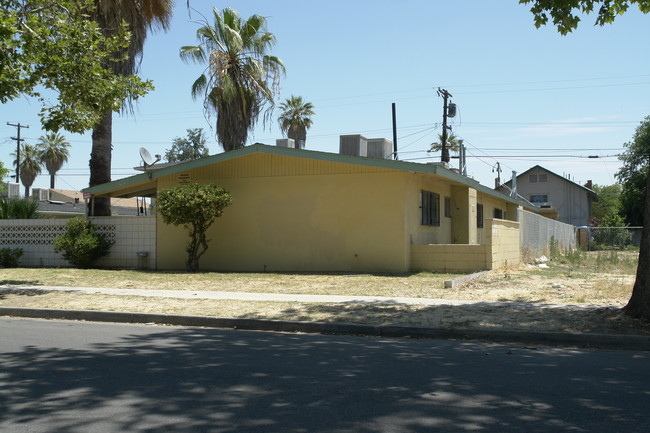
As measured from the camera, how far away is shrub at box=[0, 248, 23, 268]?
1994cm

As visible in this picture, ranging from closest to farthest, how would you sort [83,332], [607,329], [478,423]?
[478,423], [607,329], [83,332]

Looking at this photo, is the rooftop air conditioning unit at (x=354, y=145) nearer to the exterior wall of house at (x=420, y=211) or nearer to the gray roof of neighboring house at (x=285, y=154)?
the exterior wall of house at (x=420, y=211)

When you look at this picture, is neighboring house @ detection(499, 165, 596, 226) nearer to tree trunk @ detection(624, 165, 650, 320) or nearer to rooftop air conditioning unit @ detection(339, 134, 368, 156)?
rooftop air conditioning unit @ detection(339, 134, 368, 156)

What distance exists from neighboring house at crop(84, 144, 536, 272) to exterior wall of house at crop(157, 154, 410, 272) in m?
0.03

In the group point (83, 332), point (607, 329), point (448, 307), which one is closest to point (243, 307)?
point (83, 332)

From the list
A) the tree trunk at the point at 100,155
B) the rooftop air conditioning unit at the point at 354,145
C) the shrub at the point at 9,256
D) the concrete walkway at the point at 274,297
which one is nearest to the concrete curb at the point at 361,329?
the concrete walkway at the point at 274,297

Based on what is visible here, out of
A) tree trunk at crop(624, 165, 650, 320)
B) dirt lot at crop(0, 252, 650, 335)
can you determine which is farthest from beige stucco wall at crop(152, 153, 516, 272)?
tree trunk at crop(624, 165, 650, 320)

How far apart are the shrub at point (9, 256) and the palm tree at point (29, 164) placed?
41.5 metres

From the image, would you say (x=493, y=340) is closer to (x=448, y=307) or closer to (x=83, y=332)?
(x=448, y=307)

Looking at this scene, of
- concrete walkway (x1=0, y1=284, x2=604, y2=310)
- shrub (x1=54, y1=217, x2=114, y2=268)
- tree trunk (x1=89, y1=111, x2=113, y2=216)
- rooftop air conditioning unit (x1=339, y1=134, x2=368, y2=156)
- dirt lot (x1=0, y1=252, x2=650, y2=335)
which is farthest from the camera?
tree trunk (x1=89, y1=111, x2=113, y2=216)

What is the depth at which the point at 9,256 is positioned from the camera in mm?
20000

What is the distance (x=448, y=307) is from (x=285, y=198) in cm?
882

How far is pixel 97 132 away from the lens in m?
20.5

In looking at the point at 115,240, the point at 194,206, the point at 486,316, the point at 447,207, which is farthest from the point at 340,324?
the point at 447,207
